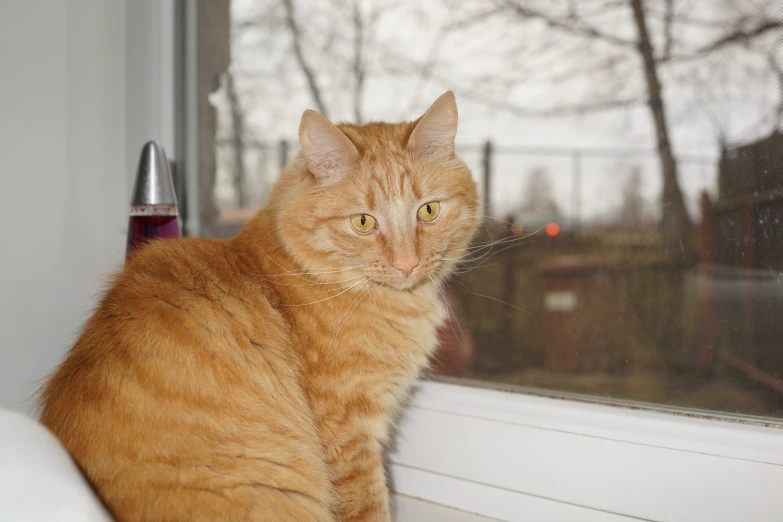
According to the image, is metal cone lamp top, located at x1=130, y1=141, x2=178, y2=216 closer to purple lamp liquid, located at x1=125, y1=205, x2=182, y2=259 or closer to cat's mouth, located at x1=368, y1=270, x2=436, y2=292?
purple lamp liquid, located at x1=125, y1=205, x2=182, y2=259

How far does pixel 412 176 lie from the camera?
1359 millimetres

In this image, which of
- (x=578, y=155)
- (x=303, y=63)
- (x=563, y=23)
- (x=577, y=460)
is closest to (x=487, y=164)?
(x=578, y=155)

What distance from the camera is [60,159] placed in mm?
1649

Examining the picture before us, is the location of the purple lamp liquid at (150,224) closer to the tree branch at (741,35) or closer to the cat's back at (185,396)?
the cat's back at (185,396)

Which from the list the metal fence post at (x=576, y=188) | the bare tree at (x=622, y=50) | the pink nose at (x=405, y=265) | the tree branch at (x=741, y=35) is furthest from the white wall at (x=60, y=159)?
the tree branch at (x=741, y=35)

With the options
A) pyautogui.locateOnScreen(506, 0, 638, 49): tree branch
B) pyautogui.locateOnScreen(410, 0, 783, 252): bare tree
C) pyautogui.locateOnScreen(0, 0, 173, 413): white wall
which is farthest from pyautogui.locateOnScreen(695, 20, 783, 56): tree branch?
pyautogui.locateOnScreen(0, 0, 173, 413): white wall

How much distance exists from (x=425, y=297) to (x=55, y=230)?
107 centimetres

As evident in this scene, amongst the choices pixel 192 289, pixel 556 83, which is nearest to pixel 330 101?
pixel 556 83

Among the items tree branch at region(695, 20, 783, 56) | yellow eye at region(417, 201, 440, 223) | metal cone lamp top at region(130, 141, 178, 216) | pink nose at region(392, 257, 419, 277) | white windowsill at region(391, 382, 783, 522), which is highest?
tree branch at region(695, 20, 783, 56)

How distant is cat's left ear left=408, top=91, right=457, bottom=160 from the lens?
4.24 feet

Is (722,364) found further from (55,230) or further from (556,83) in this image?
(55,230)

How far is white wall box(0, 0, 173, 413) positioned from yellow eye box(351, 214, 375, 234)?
0.72m

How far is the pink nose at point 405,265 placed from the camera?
1.28 metres

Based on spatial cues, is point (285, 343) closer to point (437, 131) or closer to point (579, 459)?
point (437, 131)
